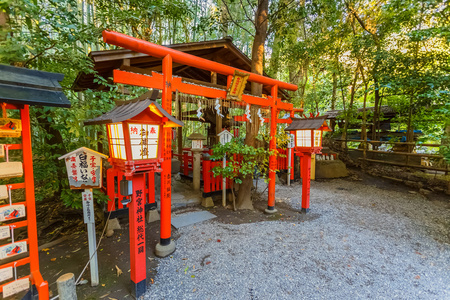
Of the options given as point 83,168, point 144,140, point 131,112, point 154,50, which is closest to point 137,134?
point 144,140

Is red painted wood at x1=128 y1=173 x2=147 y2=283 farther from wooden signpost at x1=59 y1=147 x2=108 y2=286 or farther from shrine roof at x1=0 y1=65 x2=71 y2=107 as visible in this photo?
shrine roof at x1=0 y1=65 x2=71 y2=107

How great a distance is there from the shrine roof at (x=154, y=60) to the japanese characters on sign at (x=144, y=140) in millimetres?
1690

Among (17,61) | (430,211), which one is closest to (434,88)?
(430,211)

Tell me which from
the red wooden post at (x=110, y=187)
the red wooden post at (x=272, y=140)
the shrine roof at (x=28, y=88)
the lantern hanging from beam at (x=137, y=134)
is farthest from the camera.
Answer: the red wooden post at (x=272, y=140)

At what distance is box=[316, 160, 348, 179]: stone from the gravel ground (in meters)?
4.20

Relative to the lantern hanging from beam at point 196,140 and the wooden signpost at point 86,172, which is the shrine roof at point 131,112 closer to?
the wooden signpost at point 86,172

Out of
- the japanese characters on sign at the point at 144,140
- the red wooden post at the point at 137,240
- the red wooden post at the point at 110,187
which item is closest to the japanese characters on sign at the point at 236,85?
the japanese characters on sign at the point at 144,140

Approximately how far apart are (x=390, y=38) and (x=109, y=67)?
39.3ft

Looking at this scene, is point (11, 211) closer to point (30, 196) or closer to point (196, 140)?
point (30, 196)

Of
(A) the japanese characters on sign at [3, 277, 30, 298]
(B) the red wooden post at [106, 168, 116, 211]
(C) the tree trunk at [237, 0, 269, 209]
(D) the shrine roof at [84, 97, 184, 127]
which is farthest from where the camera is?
(C) the tree trunk at [237, 0, 269, 209]

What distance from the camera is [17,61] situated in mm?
2707

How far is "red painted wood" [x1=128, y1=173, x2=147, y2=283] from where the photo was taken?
279cm

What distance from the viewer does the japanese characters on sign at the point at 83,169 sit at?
271 cm

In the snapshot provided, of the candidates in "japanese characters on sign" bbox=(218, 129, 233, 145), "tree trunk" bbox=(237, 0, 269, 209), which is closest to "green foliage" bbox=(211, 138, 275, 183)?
"tree trunk" bbox=(237, 0, 269, 209)
